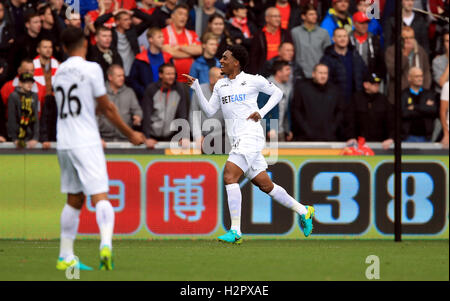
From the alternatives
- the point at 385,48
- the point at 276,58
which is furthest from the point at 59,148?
the point at 385,48

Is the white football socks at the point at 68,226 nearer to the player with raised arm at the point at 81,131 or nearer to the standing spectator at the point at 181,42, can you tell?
the player with raised arm at the point at 81,131

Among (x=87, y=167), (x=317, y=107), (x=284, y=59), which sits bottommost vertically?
(x=87, y=167)

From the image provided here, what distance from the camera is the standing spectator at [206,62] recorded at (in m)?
15.1

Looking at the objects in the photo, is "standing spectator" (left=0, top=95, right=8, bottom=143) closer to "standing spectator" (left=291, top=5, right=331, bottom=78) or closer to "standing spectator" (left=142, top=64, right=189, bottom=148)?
"standing spectator" (left=142, top=64, right=189, bottom=148)

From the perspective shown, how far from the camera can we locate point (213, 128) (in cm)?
1496

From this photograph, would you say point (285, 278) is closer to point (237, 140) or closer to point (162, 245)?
point (237, 140)

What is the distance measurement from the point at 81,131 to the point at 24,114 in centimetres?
570

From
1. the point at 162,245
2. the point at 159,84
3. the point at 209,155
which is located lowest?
the point at 162,245

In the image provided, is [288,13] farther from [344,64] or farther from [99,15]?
[99,15]

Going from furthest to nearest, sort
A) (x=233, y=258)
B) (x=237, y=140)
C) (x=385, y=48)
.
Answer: (x=385, y=48) < (x=237, y=140) < (x=233, y=258)

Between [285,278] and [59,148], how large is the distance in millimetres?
2353

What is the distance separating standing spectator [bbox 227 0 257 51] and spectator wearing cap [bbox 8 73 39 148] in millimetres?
3297

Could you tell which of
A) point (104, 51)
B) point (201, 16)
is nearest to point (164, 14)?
point (201, 16)

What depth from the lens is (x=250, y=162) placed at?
1210cm
